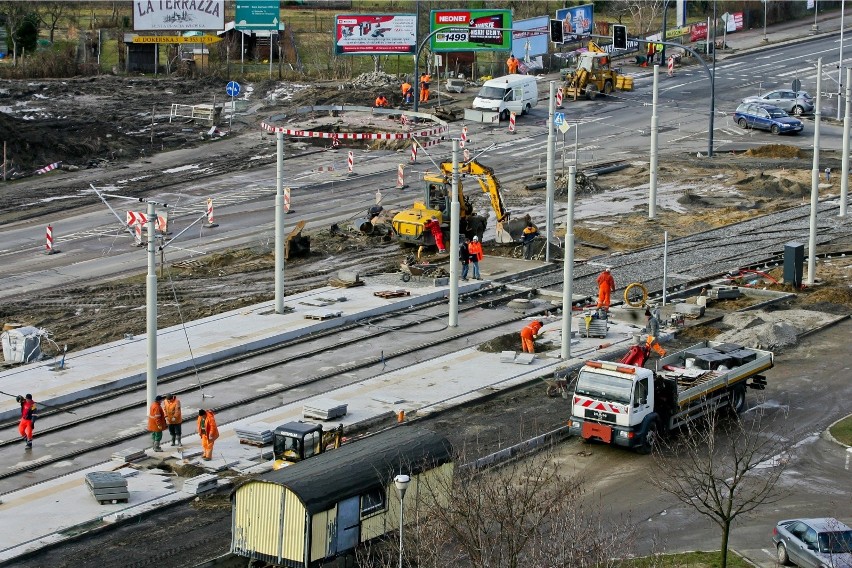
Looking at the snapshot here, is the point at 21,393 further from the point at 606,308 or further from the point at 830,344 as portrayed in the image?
the point at 830,344

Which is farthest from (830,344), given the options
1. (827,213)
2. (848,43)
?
(848,43)

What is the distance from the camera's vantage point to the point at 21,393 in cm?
3622

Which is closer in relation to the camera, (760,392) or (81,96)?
(760,392)

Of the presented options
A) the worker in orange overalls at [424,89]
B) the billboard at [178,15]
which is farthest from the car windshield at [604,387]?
the billboard at [178,15]

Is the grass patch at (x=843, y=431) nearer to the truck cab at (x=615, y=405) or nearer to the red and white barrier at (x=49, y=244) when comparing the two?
the truck cab at (x=615, y=405)

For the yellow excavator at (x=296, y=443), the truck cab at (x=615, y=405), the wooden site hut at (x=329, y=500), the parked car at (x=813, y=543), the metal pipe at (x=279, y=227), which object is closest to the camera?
the wooden site hut at (x=329, y=500)

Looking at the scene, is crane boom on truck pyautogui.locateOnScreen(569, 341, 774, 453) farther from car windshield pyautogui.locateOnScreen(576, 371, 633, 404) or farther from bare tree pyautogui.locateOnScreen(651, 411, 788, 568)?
bare tree pyautogui.locateOnScreen(651, 411, 788, 568)

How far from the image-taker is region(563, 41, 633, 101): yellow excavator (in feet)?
256

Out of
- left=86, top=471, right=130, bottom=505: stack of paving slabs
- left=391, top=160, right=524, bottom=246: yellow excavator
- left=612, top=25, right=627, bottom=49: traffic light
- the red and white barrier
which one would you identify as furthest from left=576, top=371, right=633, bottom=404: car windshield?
the red and white barrier

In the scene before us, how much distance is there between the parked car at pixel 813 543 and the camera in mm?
25719

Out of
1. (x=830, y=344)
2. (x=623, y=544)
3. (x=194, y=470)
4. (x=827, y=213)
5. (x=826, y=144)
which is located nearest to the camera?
(x=623, y=544)

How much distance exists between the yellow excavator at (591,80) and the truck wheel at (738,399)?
44316mm

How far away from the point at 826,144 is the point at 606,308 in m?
29.9

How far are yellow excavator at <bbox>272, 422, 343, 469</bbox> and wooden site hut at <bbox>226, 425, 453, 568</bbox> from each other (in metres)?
2.54
